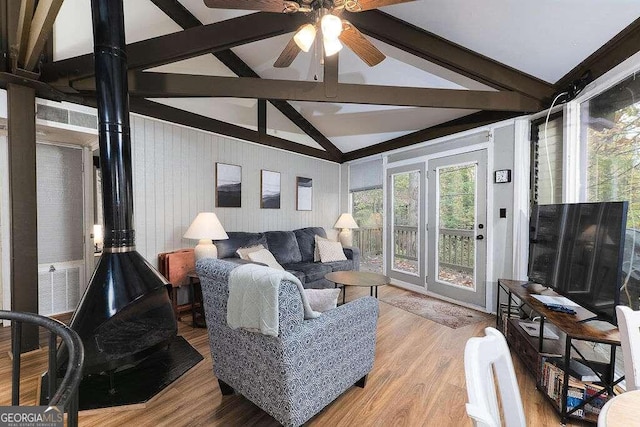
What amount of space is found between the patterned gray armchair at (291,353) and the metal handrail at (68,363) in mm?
871

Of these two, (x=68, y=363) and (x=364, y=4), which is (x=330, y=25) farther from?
(x=68, y=363)

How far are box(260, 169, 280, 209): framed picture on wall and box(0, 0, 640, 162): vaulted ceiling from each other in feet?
3.43

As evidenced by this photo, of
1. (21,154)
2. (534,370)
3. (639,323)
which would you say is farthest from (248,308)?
(21,154)

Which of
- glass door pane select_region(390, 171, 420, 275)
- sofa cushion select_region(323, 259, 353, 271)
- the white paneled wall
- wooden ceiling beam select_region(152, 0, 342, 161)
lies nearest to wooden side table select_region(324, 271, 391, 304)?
sofa cushion select_region(323, 259, 353, 271)

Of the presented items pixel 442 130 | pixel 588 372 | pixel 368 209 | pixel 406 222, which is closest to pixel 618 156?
pixel 588 372

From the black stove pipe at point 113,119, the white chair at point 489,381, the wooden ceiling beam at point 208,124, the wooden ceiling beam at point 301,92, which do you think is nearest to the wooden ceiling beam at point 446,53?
the wooden ceiling beam at point 301,92

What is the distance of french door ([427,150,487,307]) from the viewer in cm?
372

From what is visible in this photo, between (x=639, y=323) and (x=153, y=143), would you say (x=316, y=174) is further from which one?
(x=639, y=323)

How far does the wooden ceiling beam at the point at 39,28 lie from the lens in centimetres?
173

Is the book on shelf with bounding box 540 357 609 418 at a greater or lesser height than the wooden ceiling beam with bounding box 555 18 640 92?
lesser

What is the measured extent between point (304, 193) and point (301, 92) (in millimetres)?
2617

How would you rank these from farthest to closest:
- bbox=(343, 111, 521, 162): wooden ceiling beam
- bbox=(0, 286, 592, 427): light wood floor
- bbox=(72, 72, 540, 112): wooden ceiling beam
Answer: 1. bbox=(343, 111, 521, 162): wooden ceiling beam
2. bbox=(72, 72, 540, 112): wooden ceiling beam
3. bbox=(0, 286, 592, 427): light wood floor

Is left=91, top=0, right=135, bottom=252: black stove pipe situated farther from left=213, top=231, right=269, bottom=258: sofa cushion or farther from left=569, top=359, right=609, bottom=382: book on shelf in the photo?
left=569, top=359, right=609, bottom=382: book on shelf

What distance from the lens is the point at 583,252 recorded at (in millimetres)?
2035
